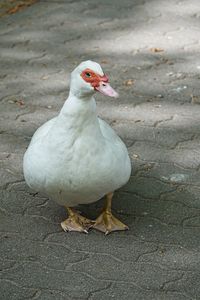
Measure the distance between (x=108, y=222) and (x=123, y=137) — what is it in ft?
4.23

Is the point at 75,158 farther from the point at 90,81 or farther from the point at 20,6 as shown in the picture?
the point at 20,6

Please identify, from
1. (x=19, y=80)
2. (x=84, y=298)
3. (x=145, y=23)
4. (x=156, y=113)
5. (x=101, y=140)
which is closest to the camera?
(x=84, y=298)

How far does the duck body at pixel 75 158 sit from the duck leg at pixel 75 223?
0.25 meters

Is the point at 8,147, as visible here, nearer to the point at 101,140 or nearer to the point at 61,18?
the point at 101,140

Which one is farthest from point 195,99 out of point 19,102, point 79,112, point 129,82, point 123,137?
point 79,112

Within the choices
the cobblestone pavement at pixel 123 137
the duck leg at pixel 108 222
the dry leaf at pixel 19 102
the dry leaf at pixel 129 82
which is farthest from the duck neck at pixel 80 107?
the dry leaf at pixel 129 82

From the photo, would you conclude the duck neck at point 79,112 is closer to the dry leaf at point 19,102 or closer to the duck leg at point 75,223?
the duck leg at point 75,223

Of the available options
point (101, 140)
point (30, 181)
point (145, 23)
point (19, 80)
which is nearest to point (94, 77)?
point (101, 140)

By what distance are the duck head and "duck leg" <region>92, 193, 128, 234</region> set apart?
2.47 feet

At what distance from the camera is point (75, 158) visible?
4.44 metres

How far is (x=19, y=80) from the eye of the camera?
7.02m

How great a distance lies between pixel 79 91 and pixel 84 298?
1073mm

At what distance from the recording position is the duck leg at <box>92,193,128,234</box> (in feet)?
15.7

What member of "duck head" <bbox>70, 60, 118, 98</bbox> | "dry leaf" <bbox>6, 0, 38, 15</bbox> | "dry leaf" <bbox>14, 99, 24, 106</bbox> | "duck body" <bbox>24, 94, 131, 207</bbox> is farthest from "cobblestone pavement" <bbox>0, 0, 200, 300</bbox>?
"duck head" <bbox>70, 60, 118, 98</bbox>
